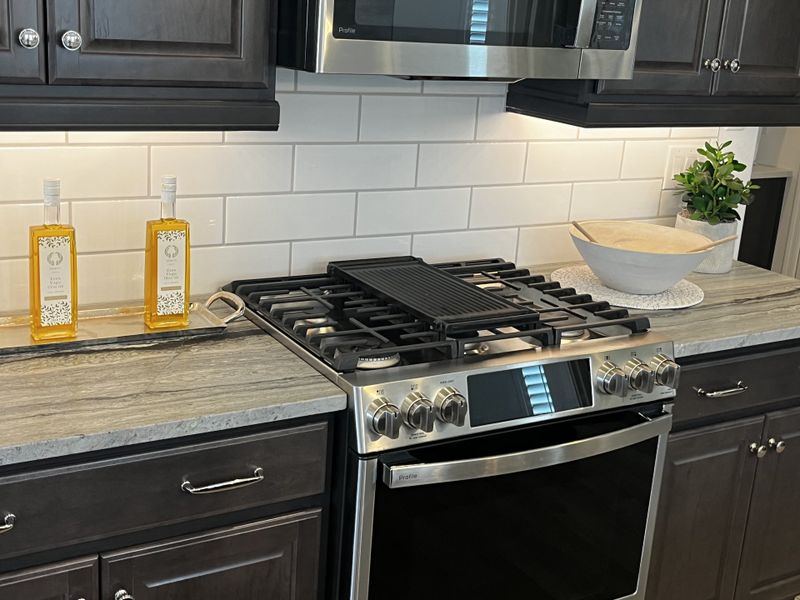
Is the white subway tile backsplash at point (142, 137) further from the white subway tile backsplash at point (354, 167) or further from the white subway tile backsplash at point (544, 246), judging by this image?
the white subway tile backsplash at point (544, 246)

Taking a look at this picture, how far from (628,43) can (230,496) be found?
50.7 inches

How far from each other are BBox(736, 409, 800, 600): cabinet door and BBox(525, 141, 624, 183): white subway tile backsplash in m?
0.79

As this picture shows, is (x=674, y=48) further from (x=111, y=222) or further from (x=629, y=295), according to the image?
(x=111, y=222)

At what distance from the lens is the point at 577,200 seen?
271 cm

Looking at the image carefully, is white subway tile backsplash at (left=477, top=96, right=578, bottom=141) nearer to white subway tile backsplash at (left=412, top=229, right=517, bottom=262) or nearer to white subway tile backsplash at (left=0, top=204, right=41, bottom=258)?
white subway tile backsplash at (left=412, top=229, right=517, bottom=262)

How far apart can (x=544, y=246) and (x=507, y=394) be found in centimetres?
90

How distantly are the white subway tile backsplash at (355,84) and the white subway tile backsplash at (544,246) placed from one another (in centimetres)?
53

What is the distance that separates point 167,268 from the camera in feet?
6.48

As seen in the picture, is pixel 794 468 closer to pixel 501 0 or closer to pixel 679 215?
pixel 679 215

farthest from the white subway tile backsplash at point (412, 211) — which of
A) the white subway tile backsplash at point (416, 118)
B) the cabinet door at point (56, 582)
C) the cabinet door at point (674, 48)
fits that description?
the cabinet door at point (56, 582)

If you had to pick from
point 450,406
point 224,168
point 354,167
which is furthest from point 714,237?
point 224,168

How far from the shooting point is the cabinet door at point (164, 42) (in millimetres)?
1663

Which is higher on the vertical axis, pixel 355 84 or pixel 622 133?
pixel 355 84

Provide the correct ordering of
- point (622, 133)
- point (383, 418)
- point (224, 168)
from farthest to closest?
point (622, 133), point (224, 168), point (383, 418)
